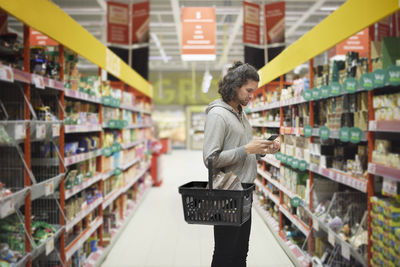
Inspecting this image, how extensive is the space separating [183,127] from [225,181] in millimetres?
19197

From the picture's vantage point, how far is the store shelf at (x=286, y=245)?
367cm

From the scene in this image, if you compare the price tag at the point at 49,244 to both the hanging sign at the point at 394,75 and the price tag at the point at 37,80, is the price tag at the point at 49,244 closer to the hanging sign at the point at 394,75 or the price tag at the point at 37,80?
the price tag at the point at 37,80

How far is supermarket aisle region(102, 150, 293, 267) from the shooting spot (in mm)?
4023

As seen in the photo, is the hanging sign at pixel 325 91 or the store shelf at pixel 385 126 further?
the hanging sign at pixel 325 91

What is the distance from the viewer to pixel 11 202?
2.10 metres

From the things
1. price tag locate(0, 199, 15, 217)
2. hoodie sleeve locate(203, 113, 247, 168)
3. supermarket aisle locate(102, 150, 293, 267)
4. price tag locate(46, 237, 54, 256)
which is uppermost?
hoodie sleeve locate(203, 113, 247, 168)

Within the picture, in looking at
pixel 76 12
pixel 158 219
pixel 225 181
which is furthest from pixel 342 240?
pixel 76 12

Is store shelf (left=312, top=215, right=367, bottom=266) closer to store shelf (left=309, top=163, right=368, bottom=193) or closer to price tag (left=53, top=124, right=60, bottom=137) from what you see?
store shelf (left=309, top=163, right=368, bottom=193)

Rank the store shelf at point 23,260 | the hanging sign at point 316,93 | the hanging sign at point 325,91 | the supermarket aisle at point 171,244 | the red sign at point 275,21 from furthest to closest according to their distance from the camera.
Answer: the red sign at point 275,21 < the supermarket aisle at point 171,244 < the hanging sign at point 316,93 < the hanging sign at point 325,91 < the store shelf at point 23,260

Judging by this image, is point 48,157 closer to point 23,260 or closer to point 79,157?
point 79,157

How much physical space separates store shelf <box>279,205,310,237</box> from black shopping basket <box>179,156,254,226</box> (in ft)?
6.84

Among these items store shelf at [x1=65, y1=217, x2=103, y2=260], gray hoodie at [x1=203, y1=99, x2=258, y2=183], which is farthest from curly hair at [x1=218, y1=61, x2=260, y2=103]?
store shelf at [x1=65, y1=217, x2=103, y2=260]

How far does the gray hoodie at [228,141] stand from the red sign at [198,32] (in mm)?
4680

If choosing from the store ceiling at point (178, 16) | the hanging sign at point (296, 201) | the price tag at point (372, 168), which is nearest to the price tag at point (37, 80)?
the price tag at point (372, 168)
